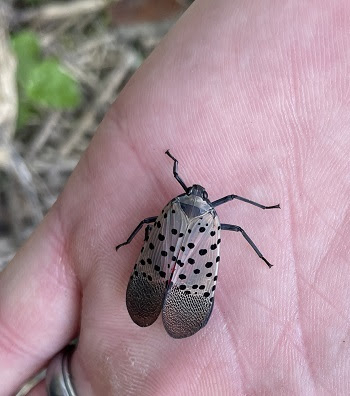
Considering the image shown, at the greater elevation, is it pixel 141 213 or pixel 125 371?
pixel 141 213

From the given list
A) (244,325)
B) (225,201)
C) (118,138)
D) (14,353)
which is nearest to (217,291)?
(244,325)

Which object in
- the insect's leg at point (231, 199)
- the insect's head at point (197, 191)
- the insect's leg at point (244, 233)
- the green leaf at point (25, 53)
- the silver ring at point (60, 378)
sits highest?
the green leaf at point (25, 53)

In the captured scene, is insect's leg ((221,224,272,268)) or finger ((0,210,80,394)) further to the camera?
finger ((0,210,80,394))

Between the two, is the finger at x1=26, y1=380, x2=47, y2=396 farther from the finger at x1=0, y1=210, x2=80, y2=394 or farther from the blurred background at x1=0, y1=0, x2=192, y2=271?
the blurred background at x1=0, y1=0, x2=192, y2=271

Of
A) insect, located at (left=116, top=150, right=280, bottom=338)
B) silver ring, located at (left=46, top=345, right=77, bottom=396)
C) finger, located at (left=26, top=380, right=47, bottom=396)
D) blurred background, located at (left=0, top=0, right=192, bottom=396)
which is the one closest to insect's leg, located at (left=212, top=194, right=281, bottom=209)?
insect, located at (left=116, top=150, right=280, bottom=338)

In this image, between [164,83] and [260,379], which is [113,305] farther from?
[164,83]

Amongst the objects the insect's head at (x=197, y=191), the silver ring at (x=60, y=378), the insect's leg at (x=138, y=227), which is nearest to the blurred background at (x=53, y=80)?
the silver ring at (x=60, y=378)

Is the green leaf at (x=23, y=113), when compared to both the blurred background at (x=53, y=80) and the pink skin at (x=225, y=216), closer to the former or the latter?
the blurred background at (x=53, y=80)
